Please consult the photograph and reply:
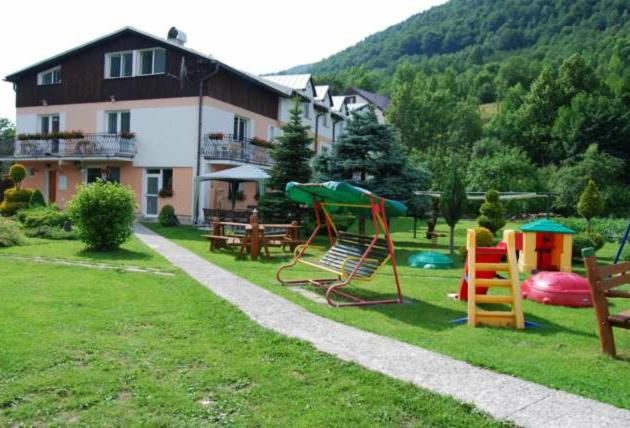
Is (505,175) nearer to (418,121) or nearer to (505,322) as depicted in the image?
(418,121)

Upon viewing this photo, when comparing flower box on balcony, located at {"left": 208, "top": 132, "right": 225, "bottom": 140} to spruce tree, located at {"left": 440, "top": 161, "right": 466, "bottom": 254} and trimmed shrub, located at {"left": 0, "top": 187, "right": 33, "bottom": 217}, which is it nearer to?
trimmed shrub, located at {"left": 0, "top": 187, "right": 33, "bottom": 217}

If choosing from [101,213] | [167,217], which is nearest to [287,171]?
[167,217]

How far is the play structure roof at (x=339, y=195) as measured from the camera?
28.1 ft

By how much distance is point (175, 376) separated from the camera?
478 cm

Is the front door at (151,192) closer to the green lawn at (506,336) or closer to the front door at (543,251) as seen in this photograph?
the green lawn at (506,336)

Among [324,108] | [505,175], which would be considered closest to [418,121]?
[505,175]

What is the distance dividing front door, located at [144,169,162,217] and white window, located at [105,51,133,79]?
16.4 feet

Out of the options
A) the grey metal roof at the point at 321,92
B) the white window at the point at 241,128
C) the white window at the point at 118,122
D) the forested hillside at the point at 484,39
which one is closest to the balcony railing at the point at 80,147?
the white window at the point at 118,122

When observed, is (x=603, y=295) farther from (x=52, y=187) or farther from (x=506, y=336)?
(x=52, y=187)

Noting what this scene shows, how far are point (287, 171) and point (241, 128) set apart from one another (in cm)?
986

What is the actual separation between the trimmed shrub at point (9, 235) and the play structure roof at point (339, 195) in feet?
28.4

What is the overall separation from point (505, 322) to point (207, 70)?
67.8 ft

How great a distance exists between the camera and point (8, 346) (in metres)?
5.30

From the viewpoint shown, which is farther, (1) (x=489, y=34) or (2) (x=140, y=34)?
(1) (x=489, y=34)
